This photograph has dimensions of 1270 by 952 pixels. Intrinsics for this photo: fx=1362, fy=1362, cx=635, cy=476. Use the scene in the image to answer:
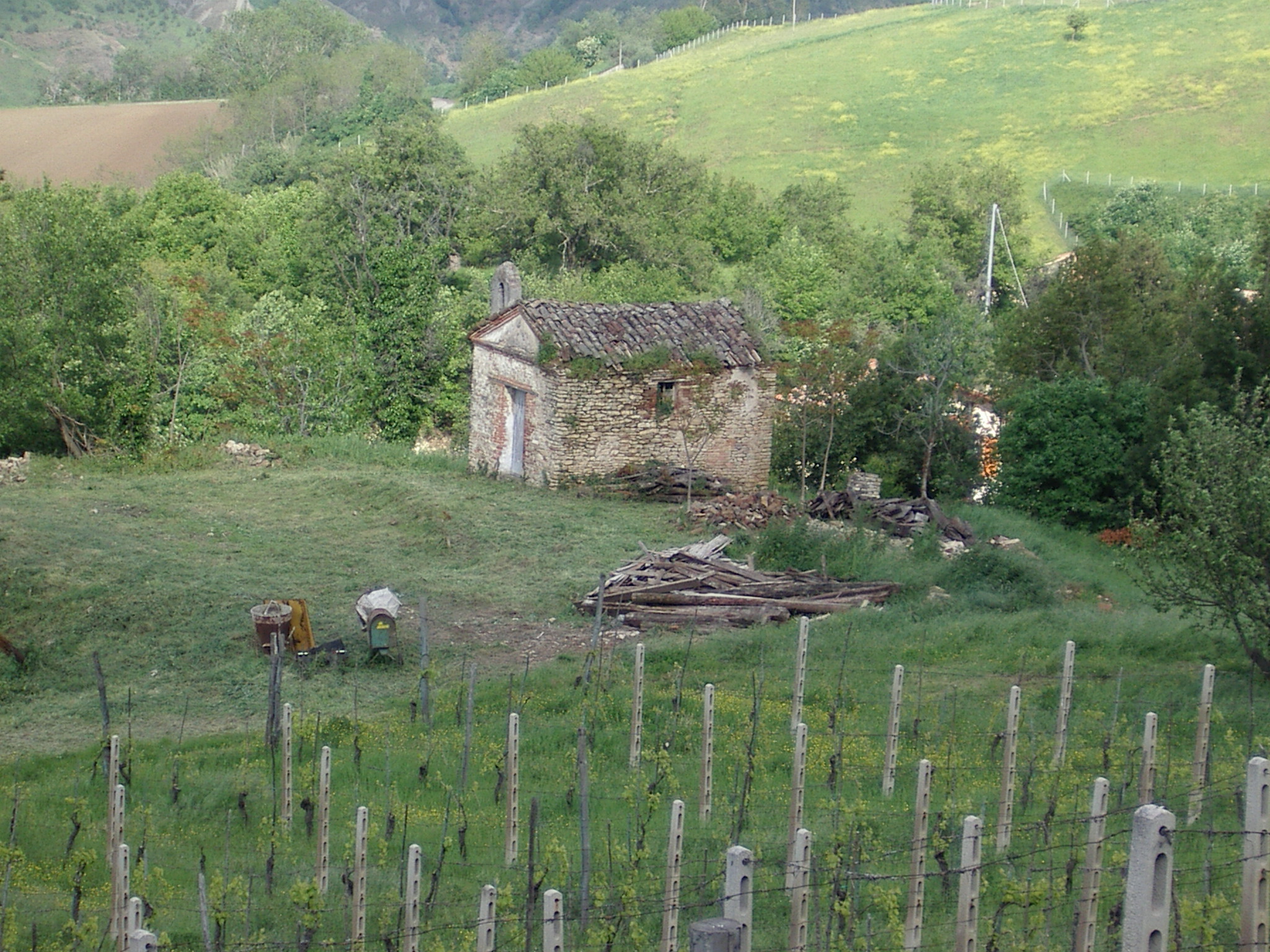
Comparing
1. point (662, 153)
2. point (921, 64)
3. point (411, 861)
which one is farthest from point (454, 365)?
point (921, 64)

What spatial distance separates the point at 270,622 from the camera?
616 inches

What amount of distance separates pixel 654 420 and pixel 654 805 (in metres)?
16.5

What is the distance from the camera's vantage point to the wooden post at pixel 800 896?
698 cm

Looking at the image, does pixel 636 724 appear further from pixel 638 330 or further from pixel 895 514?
pixel 638 330

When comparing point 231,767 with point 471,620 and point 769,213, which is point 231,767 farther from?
point 769,213

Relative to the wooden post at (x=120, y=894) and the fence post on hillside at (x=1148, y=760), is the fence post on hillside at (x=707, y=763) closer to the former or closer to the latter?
the fence post on hillside at (x=1148, y=760)

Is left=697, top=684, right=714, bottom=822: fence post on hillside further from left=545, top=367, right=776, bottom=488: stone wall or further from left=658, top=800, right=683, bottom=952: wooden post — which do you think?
left=545, top=367, right=776, bottom=488: stone wall

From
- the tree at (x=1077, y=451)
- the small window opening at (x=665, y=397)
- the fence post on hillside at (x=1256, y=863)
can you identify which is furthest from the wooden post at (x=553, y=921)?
the tree at (x=1077, y=451)

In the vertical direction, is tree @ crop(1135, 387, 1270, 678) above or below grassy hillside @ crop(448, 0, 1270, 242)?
below

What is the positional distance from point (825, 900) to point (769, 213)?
56.0m

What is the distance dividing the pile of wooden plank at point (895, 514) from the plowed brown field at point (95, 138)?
65006 mm

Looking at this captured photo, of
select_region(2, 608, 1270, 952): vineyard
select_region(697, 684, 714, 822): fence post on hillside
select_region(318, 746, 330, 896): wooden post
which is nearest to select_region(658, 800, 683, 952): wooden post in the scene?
select_region(2, 608, 1270, 952): vineyard

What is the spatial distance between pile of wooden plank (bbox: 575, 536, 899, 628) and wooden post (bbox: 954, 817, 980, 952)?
1020 cm

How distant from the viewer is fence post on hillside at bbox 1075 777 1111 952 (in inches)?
285
